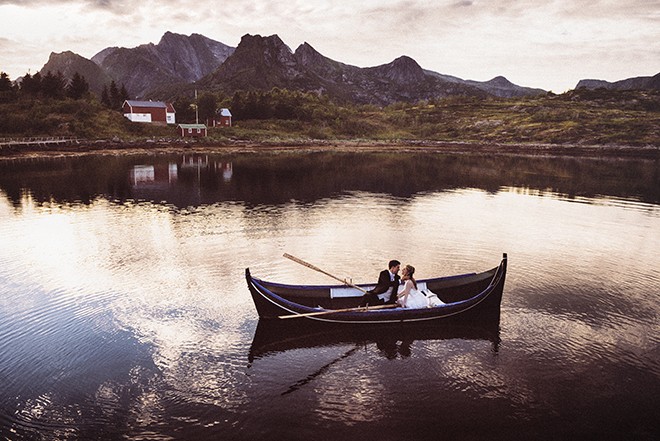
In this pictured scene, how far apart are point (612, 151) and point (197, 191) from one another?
138 metres

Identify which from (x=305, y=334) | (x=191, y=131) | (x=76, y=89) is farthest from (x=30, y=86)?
(x=305, y=334)

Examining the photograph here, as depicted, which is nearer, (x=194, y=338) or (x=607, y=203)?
(x=194, y=338)

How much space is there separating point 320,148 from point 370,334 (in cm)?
11597

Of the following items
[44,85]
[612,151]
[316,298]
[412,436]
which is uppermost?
[44,85]

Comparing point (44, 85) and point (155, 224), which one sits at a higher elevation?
point (44, 85)

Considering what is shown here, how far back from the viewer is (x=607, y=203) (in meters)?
52.4

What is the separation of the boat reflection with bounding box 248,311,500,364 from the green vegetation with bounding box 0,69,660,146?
113256 mm

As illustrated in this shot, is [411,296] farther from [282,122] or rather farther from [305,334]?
[282,122]

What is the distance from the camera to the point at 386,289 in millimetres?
19172

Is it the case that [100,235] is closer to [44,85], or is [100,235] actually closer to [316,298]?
[316,298]

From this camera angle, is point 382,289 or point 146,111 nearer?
point 382,289

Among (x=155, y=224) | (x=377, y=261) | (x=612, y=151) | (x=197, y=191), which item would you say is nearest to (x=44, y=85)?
(x=197, y=191)

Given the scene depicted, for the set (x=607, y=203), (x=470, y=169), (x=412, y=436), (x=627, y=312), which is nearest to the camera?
(x=412, y=436)

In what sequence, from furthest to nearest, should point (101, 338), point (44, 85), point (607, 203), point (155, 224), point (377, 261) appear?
1. point (44, 85)
2. point (607, 203)
3. point (155, 224)
4. point (377, 261)
5. point (101, 338)
